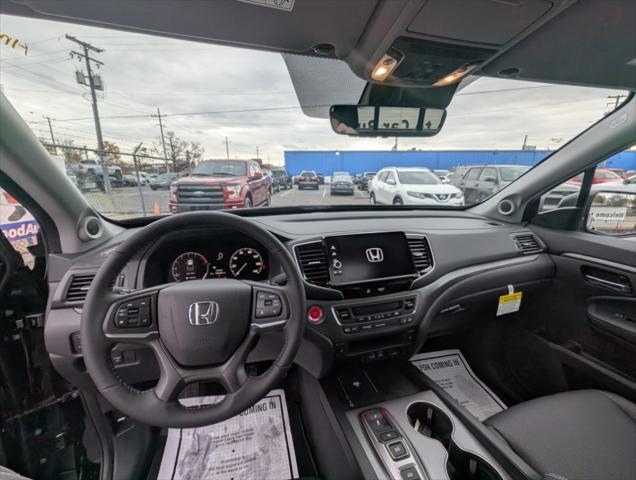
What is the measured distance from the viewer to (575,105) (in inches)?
86.2

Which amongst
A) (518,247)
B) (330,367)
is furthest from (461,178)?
(330,367)

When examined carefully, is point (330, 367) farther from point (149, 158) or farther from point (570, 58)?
point (570, 58)

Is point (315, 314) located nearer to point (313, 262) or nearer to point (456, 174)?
point (313, 262)

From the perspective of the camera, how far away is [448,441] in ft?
4.24

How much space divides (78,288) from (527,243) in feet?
8.60

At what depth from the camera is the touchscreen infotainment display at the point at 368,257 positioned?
1505 millimetres

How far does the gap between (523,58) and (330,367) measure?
199 cm

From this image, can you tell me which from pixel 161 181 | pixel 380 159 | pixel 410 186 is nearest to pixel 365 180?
pixel 380 159

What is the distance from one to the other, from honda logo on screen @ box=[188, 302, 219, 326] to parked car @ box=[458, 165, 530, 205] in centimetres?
230

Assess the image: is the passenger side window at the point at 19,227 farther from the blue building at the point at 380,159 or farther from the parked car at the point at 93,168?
the blue building at the point at 380,159

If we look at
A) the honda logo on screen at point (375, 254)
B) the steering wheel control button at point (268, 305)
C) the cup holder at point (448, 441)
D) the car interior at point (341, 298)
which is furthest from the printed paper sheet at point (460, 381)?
the steering wheel control button at point (268, 305)

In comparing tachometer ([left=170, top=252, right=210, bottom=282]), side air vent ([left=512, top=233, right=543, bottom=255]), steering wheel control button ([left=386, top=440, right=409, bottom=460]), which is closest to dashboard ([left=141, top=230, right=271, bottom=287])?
tachometer ([left=170, top=252, right=210, bottom=282])

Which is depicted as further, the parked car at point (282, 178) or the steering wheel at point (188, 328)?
the parked car at point (282, 178)

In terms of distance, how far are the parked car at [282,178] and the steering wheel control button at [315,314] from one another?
1674mm
